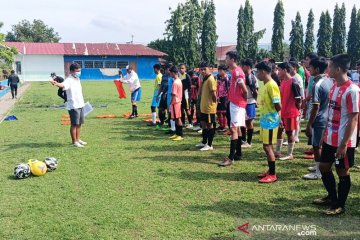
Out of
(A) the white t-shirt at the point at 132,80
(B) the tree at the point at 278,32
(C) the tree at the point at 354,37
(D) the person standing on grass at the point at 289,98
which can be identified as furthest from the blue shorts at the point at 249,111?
(C) the tree at the point at 354,37

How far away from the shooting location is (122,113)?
52.1ft

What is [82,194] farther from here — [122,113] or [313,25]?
[313,25]

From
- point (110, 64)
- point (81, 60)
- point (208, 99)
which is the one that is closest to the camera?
point (208, 99)

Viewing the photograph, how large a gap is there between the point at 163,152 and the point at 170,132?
2.38 meters

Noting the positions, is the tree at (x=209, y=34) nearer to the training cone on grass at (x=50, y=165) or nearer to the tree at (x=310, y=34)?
the tree at (x=310, y=34)

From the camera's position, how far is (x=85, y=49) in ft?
174

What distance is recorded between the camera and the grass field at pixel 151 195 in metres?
4.52

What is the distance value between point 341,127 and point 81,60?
166ft

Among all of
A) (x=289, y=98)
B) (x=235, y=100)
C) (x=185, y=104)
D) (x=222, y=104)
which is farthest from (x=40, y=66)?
(x=289, y=98)

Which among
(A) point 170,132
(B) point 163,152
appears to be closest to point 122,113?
(A) point 170,132

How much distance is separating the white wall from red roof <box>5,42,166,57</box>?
78 centimetres

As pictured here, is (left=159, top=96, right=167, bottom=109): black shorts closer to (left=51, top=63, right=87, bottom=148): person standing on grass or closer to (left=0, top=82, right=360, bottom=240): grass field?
(left=0, top=82, right=360, bottom=240): grass field

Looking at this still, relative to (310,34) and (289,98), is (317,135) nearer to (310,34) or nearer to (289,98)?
(289,98)

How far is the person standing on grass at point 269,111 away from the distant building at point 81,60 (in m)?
46.3
